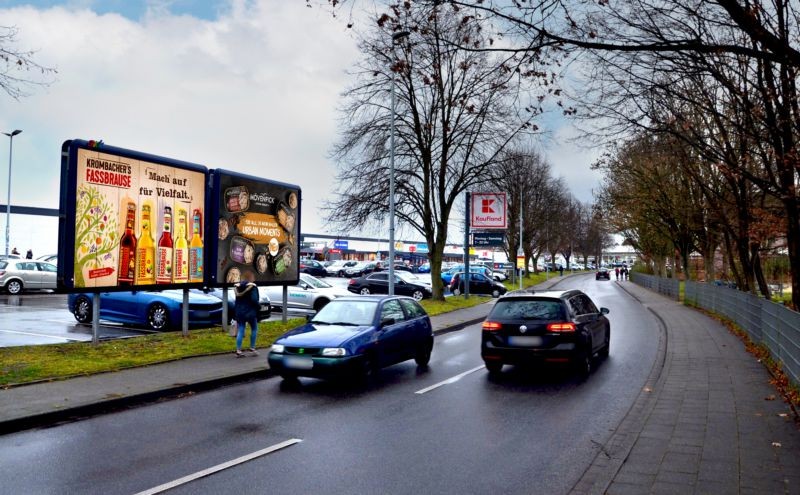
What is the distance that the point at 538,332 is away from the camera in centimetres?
1083

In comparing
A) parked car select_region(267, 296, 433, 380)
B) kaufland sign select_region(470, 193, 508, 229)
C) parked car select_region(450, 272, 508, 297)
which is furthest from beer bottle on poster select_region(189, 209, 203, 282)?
parked car select_region(450, 272, 508, 297)

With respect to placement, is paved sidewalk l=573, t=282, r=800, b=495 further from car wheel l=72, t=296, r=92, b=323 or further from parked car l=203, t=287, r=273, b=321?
car wheel l=72, t=296, r=92, b=323

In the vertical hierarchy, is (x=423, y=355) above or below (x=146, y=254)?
below

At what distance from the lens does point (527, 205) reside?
62656mm

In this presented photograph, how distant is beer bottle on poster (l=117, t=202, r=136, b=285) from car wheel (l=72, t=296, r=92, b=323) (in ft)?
16.8

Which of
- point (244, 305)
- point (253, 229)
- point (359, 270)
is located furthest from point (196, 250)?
point (359, 270)

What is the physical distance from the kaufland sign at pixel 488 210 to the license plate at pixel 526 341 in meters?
20.5

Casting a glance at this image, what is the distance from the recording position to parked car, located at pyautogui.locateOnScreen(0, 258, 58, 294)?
91.0ft

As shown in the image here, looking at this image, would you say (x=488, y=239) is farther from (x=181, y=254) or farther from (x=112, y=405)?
(x=112, y=405)

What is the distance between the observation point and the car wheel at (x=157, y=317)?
16297 millimetres

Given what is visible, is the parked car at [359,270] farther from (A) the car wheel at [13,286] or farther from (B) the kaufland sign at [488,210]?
(A) the car wheel at [13,286]

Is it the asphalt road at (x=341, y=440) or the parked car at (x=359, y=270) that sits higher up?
the parked car at (x=359, y=270)

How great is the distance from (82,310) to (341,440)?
1316 cm

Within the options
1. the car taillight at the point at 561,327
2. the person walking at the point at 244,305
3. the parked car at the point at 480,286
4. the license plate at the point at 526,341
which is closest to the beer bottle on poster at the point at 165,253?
the person walking at the point at 244,305
